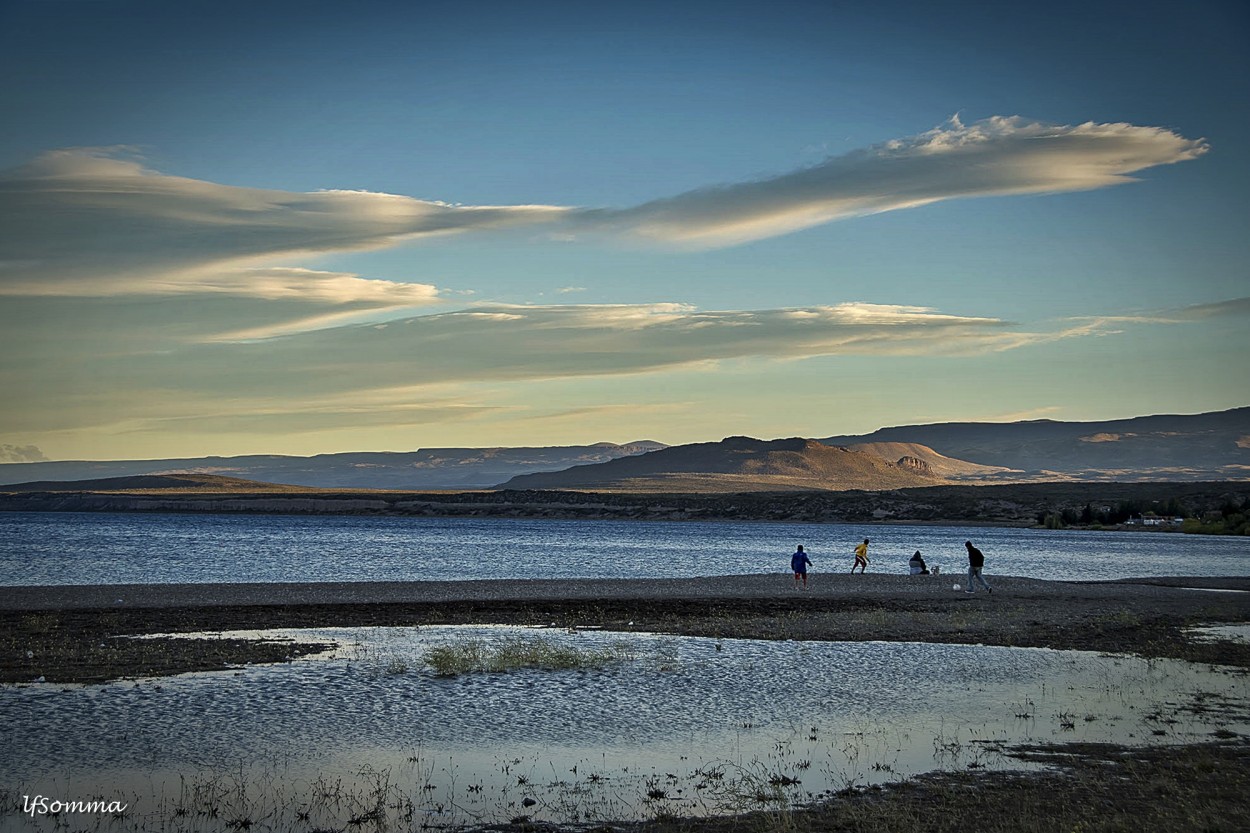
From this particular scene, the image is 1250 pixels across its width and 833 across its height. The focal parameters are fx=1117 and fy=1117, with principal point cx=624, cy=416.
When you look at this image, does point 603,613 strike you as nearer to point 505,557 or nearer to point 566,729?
point 566,729

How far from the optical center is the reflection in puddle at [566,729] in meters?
14.0

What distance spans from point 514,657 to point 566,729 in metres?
6.96

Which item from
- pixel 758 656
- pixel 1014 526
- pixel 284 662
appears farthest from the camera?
pixel 1014 526

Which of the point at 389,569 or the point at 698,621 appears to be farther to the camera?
the point at 389,569

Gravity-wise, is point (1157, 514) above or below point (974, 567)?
below

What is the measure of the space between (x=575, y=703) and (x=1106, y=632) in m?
17.8

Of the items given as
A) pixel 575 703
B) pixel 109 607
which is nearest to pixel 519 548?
pixel 109 607

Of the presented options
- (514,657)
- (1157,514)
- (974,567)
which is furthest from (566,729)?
(1157,514)

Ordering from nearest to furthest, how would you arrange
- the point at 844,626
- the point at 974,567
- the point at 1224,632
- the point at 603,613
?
the point at 1224,632 < the point at 844,626 < the point at 603,613 < the point at 974,567

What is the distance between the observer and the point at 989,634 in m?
30.8

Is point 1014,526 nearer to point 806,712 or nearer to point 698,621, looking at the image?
point 698,621

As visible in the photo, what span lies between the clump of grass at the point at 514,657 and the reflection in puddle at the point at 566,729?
49 centimetres

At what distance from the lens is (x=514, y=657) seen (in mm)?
24969

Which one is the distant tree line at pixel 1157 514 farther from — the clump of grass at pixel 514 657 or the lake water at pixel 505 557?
the clump of grass at pixel 514 657
